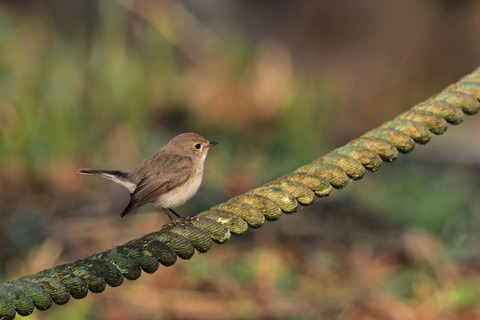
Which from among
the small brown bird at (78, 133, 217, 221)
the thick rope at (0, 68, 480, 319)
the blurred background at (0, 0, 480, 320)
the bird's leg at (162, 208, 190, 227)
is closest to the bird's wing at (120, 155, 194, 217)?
the small brown bird at (78, 133, 217, 221)

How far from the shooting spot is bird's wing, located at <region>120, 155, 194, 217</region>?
4.36m

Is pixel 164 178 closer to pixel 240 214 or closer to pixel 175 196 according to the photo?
pixel 175 196

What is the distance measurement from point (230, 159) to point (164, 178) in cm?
217

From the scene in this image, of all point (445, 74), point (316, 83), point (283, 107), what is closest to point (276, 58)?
point (316, 83)

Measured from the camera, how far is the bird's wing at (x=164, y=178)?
14.3ft

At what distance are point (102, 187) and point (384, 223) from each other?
5.89ft

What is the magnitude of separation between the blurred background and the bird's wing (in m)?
0.57

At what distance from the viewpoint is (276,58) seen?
8320 mm

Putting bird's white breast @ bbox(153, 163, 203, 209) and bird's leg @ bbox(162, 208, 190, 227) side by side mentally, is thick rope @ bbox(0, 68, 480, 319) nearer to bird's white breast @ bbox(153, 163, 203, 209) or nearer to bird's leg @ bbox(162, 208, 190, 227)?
bird's leg @ bbox(162, 208, 190, 227)

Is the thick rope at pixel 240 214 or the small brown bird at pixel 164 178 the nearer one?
the thick rope at pixel 240 214

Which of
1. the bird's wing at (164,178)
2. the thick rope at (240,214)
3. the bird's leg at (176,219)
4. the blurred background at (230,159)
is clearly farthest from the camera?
the blurred background at (230,159)

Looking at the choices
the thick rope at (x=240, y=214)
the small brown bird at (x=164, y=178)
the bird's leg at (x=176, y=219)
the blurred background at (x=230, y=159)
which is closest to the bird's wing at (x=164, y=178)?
the small brown bird at (x=164, y=178)

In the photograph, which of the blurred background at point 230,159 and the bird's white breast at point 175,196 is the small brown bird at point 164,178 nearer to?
the bird's white breast at point 175,196

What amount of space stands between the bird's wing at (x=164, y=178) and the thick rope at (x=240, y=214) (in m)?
1.69
